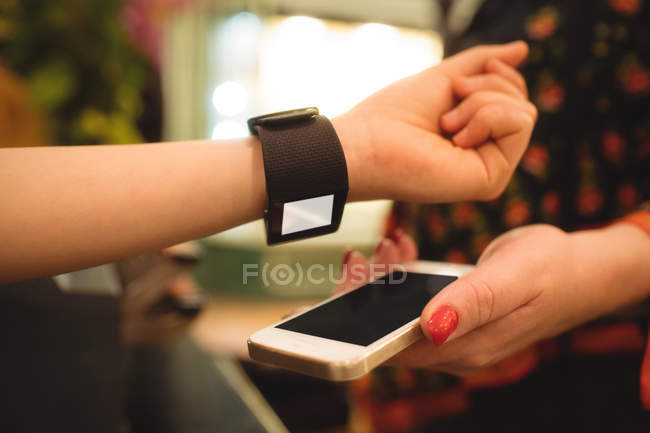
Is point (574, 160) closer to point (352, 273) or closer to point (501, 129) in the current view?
point (501, 129)

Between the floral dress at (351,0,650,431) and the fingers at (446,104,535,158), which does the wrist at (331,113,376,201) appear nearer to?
the fingers at (446,104,535,158)

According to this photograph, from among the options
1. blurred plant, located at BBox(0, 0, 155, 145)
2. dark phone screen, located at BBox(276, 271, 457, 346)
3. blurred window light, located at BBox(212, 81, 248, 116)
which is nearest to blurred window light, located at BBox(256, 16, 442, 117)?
blurred window light, located at BBox(212, 81, 248, 116)

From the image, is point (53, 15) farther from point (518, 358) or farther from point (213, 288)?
point (213, 288)

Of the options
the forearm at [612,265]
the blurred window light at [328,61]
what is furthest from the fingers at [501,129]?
the blurred window light at [328,61]

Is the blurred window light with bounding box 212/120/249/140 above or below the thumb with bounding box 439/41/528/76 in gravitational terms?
below

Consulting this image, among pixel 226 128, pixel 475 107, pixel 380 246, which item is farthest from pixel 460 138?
pixel 226 128

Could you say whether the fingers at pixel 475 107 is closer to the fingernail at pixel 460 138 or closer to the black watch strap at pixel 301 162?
the fingernail at pixel 460 138

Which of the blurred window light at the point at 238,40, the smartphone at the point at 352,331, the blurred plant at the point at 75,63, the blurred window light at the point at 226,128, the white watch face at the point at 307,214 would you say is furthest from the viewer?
the blurred window light at the point at 226,128

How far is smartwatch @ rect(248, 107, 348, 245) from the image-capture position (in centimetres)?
39

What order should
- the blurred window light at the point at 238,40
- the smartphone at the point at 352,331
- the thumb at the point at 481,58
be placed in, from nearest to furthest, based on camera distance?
the smartphone at the point at 352,331
the thumb at the point at 481,58
the blurred window light at the point at 238,40

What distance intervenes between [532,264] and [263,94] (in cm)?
A: 237

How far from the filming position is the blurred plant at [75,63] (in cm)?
109

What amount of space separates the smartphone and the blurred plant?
3.18 ft

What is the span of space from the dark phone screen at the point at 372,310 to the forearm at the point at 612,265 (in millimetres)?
132
